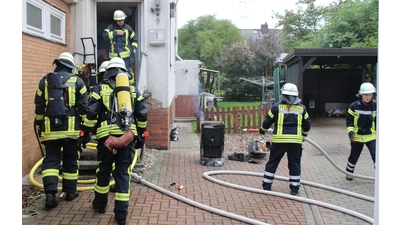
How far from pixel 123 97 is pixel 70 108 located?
3.75 ft

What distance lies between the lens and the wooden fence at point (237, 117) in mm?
13125

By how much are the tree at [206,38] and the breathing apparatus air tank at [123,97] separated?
36170 mm

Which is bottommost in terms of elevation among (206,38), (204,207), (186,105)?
(204,207)

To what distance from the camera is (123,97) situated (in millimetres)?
4656

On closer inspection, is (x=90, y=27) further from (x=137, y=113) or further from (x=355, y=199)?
(x=355, y=199)

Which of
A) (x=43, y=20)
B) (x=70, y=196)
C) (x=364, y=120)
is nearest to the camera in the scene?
(x=70, y=196)

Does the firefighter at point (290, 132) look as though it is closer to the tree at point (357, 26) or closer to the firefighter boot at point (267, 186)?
the firefighter boot at point (267, 186)

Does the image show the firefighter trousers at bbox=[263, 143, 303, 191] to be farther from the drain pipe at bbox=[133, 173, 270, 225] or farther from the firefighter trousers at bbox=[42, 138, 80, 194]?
the firefighter trousers at bbox=[42, 138, 80, 194]

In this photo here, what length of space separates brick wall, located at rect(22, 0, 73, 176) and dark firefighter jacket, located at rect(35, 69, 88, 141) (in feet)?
4.28

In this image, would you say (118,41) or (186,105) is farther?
(186,105)

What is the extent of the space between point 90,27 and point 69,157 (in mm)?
4530

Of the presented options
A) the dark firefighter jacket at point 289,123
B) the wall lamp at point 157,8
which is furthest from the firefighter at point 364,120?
the wall lamp at point 157,8

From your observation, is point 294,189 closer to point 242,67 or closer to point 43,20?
point 43,20

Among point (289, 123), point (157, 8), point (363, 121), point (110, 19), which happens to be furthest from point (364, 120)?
point (110, 19)
